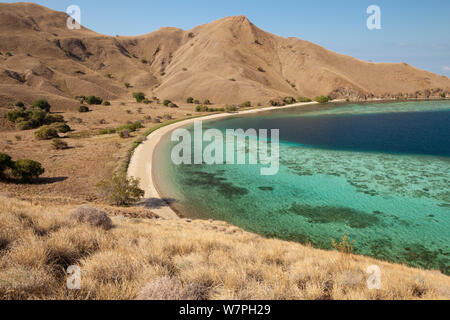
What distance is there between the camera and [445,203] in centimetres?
1709

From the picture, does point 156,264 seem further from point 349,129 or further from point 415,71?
point 415,71

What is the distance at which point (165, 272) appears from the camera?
521cm

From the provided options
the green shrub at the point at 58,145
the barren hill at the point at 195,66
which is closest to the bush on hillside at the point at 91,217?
the green shrub at the point at 58,145

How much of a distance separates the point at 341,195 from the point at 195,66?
11616 centimetres

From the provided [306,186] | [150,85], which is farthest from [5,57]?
[306,186]

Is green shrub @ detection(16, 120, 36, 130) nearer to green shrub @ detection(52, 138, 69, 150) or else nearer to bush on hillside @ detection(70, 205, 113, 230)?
green shrub @ detection(52, 138, 69, 150)

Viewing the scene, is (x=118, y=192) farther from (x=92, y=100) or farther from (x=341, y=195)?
(x=92, y=100)

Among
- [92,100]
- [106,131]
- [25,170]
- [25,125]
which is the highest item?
[92,100]

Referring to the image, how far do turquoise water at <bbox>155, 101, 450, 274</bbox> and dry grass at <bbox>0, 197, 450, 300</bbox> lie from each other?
8.31 m

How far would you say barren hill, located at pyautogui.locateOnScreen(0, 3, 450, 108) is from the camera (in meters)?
91.0

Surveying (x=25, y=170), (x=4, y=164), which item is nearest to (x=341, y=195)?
(x=25, y=170)

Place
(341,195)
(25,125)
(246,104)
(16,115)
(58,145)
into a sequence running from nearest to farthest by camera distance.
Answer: (341,195)
(58,145)
(25,125)
(16,115)
(246,104)

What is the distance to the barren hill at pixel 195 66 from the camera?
299 ft

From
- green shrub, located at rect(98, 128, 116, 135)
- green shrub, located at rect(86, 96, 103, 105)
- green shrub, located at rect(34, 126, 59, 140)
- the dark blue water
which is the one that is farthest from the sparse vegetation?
green shrub, located at rect(34, 126, 59, 140)
